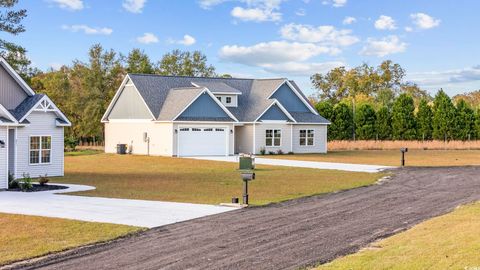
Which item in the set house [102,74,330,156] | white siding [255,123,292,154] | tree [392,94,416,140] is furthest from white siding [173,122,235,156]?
tree [392,94,416,140]

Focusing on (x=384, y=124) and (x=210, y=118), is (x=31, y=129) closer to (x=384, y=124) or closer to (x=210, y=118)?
(x=210, y=118)

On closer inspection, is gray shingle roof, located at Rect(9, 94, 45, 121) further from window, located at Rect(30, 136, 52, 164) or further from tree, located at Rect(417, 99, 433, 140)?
tree, located at Rect(417, 99, 433, 140)

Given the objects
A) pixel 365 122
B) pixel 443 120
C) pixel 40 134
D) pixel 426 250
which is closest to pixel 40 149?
pixel 40 134

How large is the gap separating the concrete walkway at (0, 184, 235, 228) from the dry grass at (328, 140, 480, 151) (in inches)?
1657

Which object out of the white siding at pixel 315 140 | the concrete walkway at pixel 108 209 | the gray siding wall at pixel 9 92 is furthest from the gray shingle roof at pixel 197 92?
the concrete walkway at pixel 108 209

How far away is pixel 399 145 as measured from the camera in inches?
2329

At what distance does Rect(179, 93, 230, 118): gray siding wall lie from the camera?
151 ft

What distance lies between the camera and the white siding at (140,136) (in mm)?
45750

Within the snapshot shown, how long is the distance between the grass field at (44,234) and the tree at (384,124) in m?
50.0

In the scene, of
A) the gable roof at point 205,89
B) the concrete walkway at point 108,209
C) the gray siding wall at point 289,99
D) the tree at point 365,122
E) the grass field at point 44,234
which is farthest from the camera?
the tree at point 365,122

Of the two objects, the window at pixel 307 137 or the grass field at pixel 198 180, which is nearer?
the grass field at pixel 198 180

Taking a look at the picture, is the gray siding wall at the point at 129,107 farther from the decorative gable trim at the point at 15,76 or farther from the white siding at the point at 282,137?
the decorative gable trim at the point at 15,76

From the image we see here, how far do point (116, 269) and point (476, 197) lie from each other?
13.6 meters

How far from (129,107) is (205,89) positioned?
6873 millimetres
